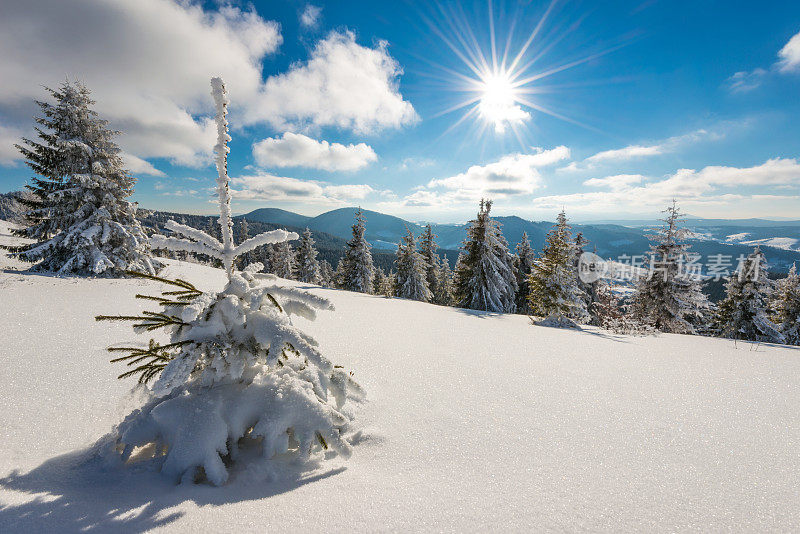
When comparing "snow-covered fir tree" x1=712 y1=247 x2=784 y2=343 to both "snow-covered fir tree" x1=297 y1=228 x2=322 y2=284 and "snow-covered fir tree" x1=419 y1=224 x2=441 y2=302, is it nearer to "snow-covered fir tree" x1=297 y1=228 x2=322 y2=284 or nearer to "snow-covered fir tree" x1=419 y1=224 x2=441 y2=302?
"snow-covered fir tree" x1=419 y1=224 x2=441 y2=302

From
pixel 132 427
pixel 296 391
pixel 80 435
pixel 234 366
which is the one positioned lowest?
pixel 80 435

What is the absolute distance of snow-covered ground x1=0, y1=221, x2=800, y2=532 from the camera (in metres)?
1.77

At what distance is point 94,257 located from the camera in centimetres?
1025

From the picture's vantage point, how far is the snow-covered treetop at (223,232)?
241cm

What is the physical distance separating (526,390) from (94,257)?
45.7ft

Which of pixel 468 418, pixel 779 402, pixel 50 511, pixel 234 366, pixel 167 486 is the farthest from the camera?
pixel 779 402

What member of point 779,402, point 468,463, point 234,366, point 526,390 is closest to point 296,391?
point 234,366

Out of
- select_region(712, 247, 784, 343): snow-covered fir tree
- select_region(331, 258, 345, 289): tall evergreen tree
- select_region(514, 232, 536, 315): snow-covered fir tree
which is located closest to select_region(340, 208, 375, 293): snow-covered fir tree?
select_region(331, 258, 345, 289): tall evergreen tree

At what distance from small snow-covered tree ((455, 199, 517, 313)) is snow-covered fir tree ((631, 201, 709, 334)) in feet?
27.6

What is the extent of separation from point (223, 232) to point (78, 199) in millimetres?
13215

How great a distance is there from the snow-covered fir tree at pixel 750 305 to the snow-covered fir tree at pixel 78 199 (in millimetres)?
34105

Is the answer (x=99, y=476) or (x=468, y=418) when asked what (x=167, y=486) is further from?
(x=468, y=418)

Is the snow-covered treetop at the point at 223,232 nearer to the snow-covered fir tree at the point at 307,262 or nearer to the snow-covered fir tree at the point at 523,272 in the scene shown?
the snow-covered fir tree at the point at 523,272

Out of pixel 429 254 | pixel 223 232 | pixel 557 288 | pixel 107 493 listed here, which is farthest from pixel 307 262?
pixel 107 493
